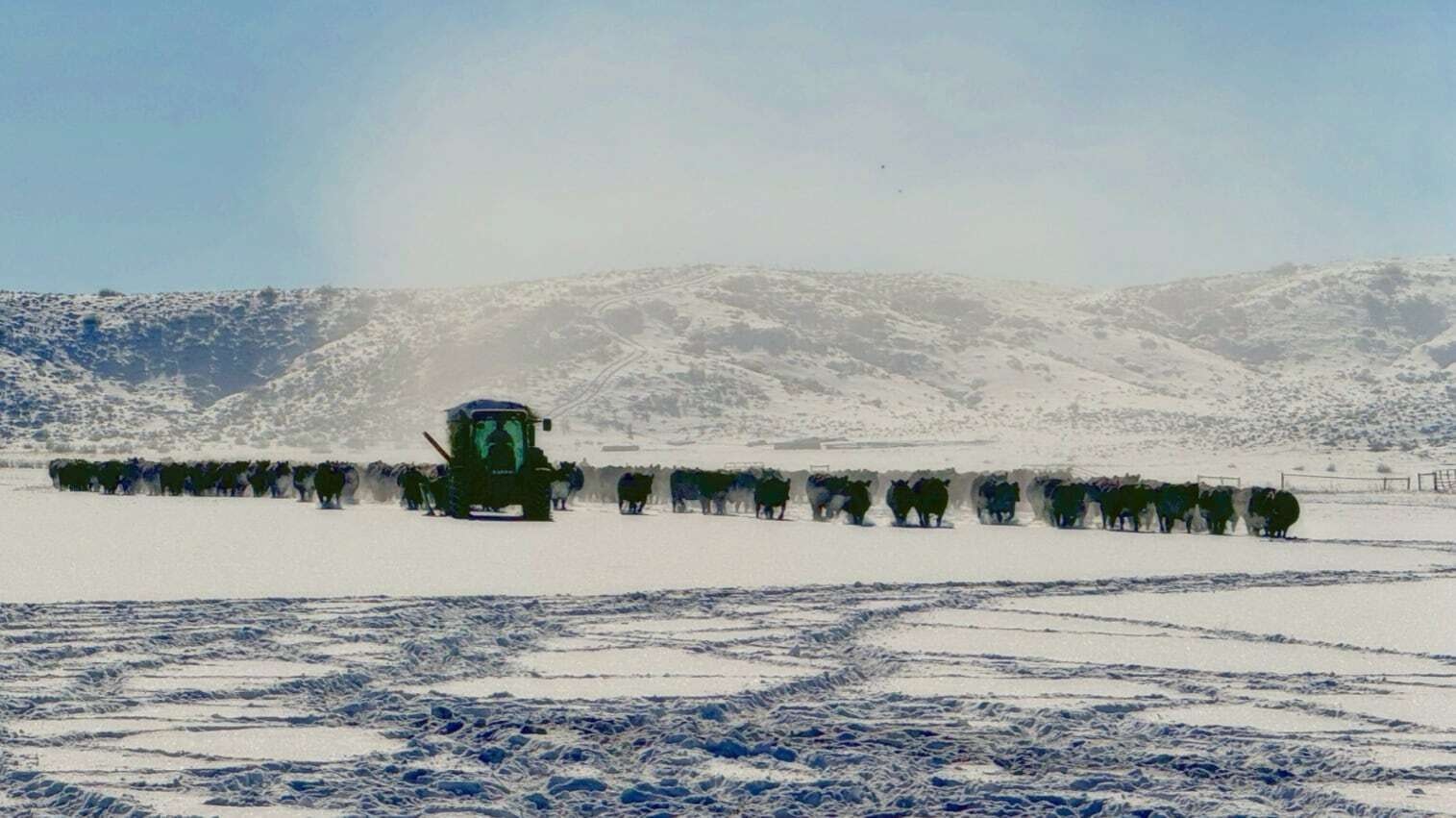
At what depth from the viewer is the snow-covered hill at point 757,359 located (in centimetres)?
9294

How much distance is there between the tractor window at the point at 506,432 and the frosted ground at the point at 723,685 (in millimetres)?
9452

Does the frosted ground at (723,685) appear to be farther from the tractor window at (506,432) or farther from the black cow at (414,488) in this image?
the black cow at (414,488)

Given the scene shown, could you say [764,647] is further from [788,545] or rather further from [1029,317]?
[1029,317]

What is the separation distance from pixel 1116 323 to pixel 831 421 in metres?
49.6

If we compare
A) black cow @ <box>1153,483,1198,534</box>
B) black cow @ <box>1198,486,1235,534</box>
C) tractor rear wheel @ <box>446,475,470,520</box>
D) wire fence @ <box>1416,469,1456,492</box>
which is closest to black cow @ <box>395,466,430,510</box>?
tractor rear wheel @ <box>446,475,470,520</box>

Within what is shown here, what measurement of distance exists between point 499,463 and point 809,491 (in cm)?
606

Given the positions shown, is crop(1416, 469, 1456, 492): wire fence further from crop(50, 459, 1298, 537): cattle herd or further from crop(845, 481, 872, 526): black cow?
crop(845, 481, 872, 526): black cow

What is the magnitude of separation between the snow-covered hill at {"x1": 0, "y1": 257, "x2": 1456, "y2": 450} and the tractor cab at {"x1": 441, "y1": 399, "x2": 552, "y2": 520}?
45075mm

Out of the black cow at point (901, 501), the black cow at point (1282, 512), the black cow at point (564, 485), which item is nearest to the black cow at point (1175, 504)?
the black cow at point (1282, 512)

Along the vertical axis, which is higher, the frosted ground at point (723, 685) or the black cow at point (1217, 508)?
the black cow at point (1217, 508)

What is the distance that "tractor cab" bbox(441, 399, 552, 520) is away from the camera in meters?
31.3

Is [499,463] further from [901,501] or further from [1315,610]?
[1315,610]

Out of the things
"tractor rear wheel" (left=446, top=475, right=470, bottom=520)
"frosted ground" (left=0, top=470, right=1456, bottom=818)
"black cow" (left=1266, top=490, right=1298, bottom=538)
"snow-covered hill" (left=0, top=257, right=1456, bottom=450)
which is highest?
"snow-covered hill" (left=0, top=257, right=1456, bottom=450)

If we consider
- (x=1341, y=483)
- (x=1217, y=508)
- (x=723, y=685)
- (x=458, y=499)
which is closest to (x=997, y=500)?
(x=1217, y=508)
